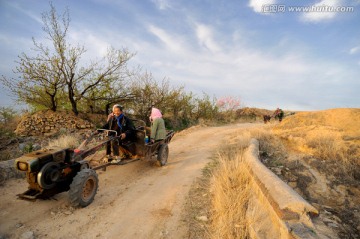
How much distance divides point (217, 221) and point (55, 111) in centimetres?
1360

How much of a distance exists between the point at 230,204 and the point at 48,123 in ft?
42.0

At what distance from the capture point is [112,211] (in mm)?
4531

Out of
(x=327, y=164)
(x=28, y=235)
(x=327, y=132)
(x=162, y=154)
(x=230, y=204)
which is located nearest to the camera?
(x=28, y=235)

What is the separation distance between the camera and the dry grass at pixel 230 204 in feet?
12.0

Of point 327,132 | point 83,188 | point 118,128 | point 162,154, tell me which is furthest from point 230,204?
→ point 327,132

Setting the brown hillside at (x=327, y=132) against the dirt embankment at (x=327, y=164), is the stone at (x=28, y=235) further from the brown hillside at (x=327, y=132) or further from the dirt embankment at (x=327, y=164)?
the brown hillside at (x=327, y=132)

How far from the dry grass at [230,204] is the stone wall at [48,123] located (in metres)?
11.3

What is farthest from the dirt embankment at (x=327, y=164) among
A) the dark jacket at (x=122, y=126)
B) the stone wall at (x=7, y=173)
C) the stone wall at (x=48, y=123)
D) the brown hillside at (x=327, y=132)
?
the stone wall at (x=48, y=123)

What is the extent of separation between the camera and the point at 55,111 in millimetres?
14773

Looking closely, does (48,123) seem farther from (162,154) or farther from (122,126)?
(162,154)

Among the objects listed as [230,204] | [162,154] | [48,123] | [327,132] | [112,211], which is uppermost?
[48,123]

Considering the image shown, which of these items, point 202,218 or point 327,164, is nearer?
point 202,218

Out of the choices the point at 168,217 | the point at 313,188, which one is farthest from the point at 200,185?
the point at 313,188

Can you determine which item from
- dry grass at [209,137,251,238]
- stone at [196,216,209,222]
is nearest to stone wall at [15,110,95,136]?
dry grass at [209,137,251,238]
